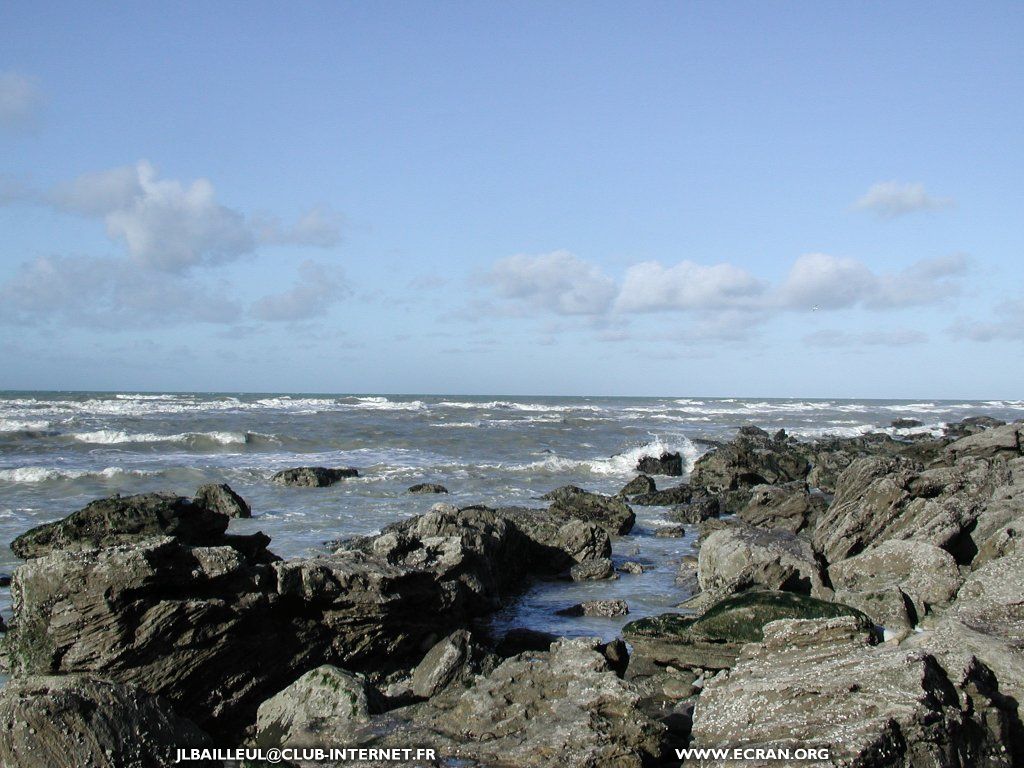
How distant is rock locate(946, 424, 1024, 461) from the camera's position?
19.7 meters

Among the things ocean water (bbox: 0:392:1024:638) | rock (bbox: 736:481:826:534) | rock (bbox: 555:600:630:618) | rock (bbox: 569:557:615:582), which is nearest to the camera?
rock (bbox: 555:600:630:618)

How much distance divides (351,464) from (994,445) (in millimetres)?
18903

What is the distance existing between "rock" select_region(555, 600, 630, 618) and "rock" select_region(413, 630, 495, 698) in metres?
2.74

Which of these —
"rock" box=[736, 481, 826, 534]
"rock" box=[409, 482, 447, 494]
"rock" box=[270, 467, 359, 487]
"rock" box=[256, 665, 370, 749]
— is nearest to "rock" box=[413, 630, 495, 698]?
"rock" box=[256, 665, 370, 749]

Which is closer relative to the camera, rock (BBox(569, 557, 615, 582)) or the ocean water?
rock (BBox(569, 557, 615, 582))

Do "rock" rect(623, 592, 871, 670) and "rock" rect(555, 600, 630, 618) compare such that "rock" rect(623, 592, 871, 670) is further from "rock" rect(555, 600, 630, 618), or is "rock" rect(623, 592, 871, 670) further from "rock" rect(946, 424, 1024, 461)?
"rock" rect(946, 424, 1024, 461)

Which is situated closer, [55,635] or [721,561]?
[55,635]

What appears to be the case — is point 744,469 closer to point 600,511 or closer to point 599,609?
point 600,511

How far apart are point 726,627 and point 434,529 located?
5.37 meters

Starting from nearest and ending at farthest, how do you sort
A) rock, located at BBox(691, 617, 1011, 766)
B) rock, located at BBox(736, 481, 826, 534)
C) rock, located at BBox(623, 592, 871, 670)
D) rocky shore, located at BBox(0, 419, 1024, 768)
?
rock, located at BBox(691, 617, 1011, 766) < rocky shore, located at BBox(0, 419, 1024, 768) < rock, located at BBox(623, 592, 871, 670) < rock, located at BBox(736, 481, 826, 534)

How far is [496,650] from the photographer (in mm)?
8602

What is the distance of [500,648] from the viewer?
8.69m

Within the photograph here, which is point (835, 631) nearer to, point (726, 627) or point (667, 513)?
point (726, 627)

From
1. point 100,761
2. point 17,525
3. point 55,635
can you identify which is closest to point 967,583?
point 100,761
